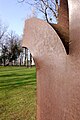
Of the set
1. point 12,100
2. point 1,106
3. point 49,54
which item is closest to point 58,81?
point 49,54

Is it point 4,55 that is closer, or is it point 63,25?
point 63,25

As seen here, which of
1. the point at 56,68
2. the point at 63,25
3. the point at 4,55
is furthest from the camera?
the point at 4,55

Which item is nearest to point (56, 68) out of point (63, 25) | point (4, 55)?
point (63, 25)

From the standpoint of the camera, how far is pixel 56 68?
194 centimetres

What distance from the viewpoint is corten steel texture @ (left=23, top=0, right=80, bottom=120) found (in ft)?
→ 5.74

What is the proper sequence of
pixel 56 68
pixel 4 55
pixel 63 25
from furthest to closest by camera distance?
pixel 4 55
pixel 63 25
pixel 56 68

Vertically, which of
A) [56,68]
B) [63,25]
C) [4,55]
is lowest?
[56,68]

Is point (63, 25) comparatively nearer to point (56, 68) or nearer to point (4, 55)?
point (56, 68)

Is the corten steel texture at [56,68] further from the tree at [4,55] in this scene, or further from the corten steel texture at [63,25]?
the tree at [4,55]

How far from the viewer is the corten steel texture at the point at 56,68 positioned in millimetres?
1750

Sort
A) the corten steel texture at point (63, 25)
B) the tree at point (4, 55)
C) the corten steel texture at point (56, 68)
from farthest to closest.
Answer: the tree at point (4, 55), the corten steel texture at point (63, 25), the corten steel texture at point (56, 68)

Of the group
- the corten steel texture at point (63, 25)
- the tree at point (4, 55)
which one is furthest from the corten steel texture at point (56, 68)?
the tree at point (4, 55)

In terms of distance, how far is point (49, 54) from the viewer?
2.03 m

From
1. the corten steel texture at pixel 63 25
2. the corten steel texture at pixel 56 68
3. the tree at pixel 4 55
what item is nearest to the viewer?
the corten steel texture at pixel 56 68
